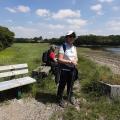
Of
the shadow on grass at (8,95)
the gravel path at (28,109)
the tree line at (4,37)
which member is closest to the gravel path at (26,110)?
the gravel path at (28,109)

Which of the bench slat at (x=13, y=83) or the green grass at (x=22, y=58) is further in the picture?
the green grass at (x=22, y=58)

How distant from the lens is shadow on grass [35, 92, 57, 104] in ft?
25.3

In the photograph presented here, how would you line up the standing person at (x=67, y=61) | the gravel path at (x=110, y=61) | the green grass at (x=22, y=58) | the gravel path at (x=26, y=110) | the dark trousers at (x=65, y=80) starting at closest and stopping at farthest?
1. the gravel path at (x=26, y=110)
2. the standing person at (x=67, y=61)
3. the dark trousers at (x=65, y=80)
4. the gravel path at (x=110, y=61)
5. the green grass at (x=22, y=58)

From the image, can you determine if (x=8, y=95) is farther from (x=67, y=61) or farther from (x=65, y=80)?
(x=67, y=61)

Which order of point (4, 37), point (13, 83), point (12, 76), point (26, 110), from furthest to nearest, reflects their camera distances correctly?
1. point (4, 37)
2. point (12, 76)
3. point (13, 83)
4. point (26, 110)

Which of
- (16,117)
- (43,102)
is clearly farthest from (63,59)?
(16,117)

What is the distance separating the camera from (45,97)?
807 centimetres

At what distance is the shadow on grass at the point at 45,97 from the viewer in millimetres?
7714

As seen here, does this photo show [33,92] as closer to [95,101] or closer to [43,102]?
[43,102]

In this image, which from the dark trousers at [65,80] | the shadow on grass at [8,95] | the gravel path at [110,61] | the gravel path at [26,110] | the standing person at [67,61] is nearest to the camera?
the gravel path at [26,110]

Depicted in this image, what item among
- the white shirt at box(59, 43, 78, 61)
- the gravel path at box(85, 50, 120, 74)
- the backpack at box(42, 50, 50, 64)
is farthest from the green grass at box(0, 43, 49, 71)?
the white shirt at box(59, 43, 78, 61)

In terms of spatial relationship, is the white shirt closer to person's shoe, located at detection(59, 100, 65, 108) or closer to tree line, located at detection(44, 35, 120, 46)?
person's shoe, located at detection(59, 100, 65, 108)

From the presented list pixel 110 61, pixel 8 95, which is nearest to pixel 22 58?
pixel 110 61

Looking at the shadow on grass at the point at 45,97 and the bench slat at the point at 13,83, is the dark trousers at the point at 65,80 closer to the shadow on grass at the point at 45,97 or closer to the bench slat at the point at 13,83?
the shadow on grass at the point at 45,97
